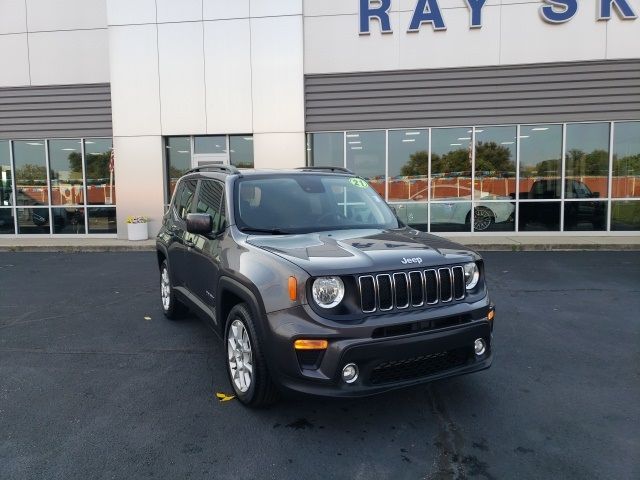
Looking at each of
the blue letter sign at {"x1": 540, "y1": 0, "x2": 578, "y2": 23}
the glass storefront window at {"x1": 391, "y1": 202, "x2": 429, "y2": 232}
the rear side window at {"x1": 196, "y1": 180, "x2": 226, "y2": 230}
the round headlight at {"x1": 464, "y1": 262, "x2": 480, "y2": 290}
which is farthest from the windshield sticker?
the blue letter sign at {"x1": 540, "y1": 0, "x2": 578, "y2": 23}

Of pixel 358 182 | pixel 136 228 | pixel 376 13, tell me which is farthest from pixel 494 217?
pixel 136 228

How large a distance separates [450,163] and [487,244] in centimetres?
324

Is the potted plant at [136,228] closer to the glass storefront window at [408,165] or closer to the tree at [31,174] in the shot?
the tree at [31,174]

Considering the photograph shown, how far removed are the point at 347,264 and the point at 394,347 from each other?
0.61 m

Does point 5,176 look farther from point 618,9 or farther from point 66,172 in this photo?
point 618,9

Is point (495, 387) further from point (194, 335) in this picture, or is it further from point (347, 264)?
point (194, 335)

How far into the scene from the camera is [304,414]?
140 inches

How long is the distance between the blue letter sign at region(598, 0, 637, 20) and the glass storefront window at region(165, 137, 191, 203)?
40.0 feet

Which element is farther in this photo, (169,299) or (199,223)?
(169,299)

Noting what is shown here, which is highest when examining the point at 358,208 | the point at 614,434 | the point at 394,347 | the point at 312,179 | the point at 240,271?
the point at 312,179

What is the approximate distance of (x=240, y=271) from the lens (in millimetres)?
3605

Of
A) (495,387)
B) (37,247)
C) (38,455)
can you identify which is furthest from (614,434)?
(37,247)

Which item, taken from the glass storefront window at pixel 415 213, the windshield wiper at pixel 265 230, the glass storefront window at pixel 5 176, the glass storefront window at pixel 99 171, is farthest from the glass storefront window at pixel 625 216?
the glass storefront window at pixel 5 176

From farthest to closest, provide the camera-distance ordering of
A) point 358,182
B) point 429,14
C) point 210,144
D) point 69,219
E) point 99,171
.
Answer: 1. point 69,219
2. point 99,171
3. point 210,144
4. point 429,14
5. point 358,182
